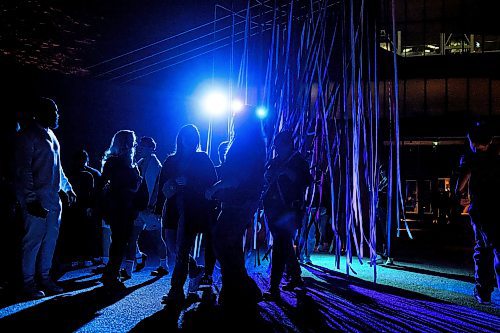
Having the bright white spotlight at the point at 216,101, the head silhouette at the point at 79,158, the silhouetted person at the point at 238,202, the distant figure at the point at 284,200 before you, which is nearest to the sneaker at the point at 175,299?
the silhouetted person at the point at 238,202

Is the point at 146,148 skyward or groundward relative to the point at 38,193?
skyward

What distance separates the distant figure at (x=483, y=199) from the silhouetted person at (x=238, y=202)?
2327 millimetres

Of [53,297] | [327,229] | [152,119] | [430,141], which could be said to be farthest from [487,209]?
[430,141]

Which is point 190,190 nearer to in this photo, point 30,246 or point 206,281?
point 206,281

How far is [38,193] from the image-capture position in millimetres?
4270

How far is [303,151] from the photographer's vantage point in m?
4.96

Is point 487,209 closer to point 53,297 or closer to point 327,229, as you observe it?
point 53,297

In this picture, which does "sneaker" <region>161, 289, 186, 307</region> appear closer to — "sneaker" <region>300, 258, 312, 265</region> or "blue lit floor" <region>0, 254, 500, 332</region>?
"blue lit floor" <region>0, 254, 500, 332</region>

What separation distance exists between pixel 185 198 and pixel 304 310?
4.95 feet

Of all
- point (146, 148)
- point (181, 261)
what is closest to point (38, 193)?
point (181, 261)

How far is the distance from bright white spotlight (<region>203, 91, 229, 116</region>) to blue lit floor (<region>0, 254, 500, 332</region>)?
5007 millimetres

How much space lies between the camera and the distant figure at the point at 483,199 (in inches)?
169

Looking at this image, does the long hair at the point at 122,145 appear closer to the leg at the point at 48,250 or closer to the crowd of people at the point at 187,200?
the crowd of people at the point at 187,200

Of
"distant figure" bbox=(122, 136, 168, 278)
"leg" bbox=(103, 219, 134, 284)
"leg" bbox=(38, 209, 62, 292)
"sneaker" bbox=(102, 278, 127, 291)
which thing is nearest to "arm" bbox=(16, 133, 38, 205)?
"leg" bbox=(38, 209, 62, 292)
